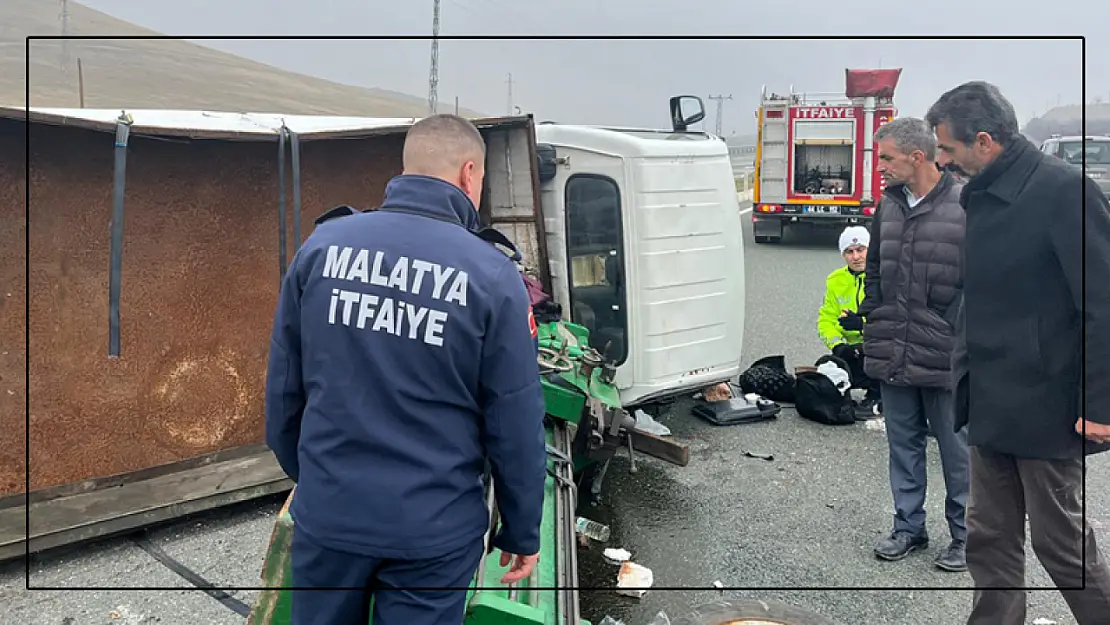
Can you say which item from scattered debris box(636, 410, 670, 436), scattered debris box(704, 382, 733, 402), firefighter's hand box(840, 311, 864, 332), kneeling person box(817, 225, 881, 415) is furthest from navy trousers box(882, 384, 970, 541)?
scattered debris box(704, 382, 733, 402)

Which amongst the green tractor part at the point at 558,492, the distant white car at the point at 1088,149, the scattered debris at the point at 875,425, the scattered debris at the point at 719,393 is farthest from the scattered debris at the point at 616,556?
the distant white car at the point at 1088,149

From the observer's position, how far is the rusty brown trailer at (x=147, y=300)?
12.4ft

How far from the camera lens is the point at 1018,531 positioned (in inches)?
109

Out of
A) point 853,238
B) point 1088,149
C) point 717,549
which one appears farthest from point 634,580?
point 1088,149

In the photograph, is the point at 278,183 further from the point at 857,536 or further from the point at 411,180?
the point at 857,536

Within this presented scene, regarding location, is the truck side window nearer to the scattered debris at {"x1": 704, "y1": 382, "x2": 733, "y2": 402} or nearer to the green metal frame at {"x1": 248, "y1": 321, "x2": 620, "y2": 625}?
the scattered debris at {"x1": 704, "y1": 382, "x2": 733, "y2": 402}

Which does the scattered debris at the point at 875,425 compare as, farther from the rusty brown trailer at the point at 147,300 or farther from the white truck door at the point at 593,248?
the rusty brown trailer at the point at 147,300

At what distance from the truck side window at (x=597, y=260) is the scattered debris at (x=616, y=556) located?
143cm

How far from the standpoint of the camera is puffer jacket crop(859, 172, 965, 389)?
11.4 ft

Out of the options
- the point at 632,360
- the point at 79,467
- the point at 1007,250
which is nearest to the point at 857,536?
the point at 632,360

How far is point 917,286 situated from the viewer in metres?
3.58

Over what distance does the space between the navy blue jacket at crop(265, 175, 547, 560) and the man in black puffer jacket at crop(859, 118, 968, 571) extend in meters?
2.37

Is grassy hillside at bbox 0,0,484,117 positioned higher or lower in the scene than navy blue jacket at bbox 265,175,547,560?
higher

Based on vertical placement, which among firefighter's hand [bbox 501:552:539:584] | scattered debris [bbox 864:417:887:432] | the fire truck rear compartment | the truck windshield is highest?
the truck windshield
